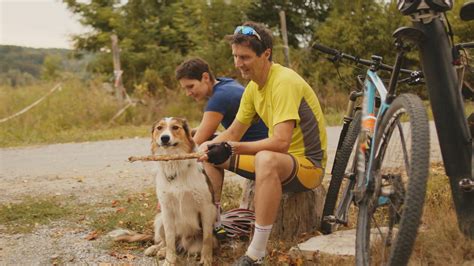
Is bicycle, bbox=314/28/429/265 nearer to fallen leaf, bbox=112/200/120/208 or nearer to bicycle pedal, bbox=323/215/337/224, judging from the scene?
bicycle pedal, bbox=323/215/337/224

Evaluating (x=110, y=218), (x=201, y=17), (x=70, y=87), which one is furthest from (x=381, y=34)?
(x=110, y=218)

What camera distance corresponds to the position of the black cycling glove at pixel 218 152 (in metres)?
3.51

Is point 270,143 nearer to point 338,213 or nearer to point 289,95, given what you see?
point 289,95

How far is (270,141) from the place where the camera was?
11.6 feet

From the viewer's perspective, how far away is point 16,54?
2795cm

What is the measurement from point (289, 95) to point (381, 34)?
43.9 ft

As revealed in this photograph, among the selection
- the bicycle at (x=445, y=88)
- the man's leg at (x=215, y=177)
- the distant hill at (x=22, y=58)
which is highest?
the distant hill at (x=22, y=58)

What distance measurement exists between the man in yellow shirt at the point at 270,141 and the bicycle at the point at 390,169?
35 cm

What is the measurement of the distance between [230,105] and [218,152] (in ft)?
3.97

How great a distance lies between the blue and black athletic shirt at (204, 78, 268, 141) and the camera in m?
4.59

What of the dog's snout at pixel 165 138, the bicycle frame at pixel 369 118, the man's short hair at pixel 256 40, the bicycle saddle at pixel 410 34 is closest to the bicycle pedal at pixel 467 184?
the bicycle frame at pixel 369 118

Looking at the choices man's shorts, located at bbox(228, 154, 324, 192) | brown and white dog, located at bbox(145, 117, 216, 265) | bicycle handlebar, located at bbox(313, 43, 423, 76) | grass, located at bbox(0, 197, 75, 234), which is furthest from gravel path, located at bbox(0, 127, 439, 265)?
bicycle handlebar, located at bbox(313, 43, 423, 76)

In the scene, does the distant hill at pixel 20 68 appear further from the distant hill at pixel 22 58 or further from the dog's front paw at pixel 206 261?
the dog's front paw at pixel 206 261

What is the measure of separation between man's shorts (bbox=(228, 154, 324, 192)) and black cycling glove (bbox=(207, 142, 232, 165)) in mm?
342
